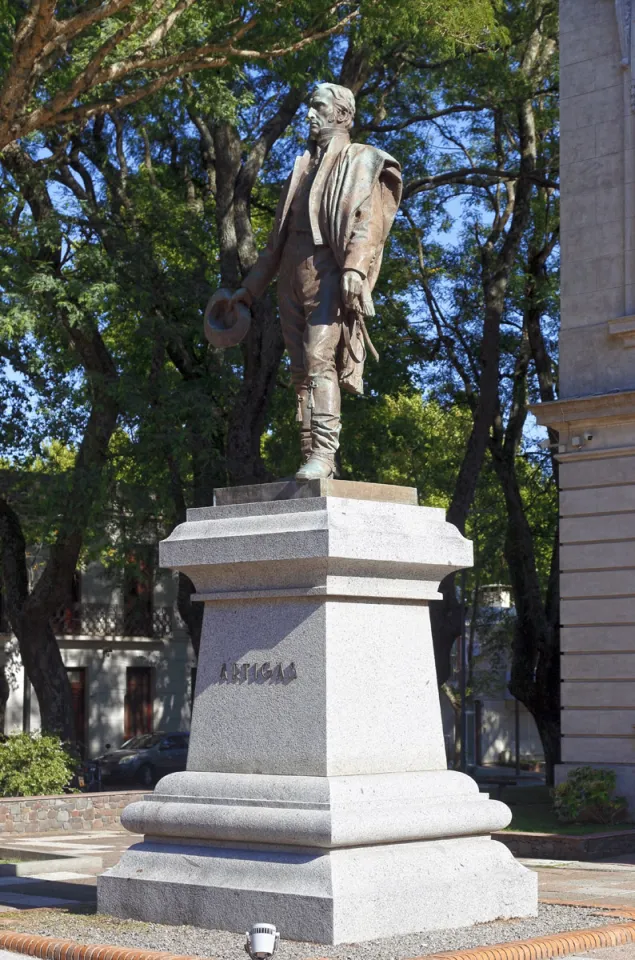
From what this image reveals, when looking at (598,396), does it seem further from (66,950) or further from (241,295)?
(66,950)

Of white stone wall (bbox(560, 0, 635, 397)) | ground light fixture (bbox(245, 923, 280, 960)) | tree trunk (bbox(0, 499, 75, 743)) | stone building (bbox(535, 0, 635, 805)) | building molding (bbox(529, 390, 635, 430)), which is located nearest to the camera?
ground light fixture (bbox(245, 923, 280, 960))

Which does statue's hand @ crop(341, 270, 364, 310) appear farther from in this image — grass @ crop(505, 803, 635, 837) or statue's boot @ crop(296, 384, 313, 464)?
grass @ crop(505, 803, 635, 837)

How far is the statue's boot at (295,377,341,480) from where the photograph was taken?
30.3 ft

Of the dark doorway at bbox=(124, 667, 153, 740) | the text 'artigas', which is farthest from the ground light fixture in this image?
the dark doorway at bbox=(124, 667, 153, 740)

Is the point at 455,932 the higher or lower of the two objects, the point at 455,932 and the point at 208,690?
the lower

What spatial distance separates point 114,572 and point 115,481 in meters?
9.33

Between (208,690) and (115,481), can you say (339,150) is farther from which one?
(115,481)

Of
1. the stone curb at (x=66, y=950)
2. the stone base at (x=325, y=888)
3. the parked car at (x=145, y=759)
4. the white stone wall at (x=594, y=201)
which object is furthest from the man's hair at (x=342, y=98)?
the parked car at (x=145, y=759)

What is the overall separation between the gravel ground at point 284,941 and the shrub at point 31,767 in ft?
39.3

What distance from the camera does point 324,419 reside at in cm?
932

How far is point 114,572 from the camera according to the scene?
34.9 m

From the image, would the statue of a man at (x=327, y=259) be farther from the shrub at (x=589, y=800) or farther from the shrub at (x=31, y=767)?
the shrub at (x=31, y=767)

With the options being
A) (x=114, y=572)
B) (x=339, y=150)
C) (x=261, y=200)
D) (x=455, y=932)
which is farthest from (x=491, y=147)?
(x=455, y=932)

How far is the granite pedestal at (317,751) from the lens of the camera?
8.05 metres
